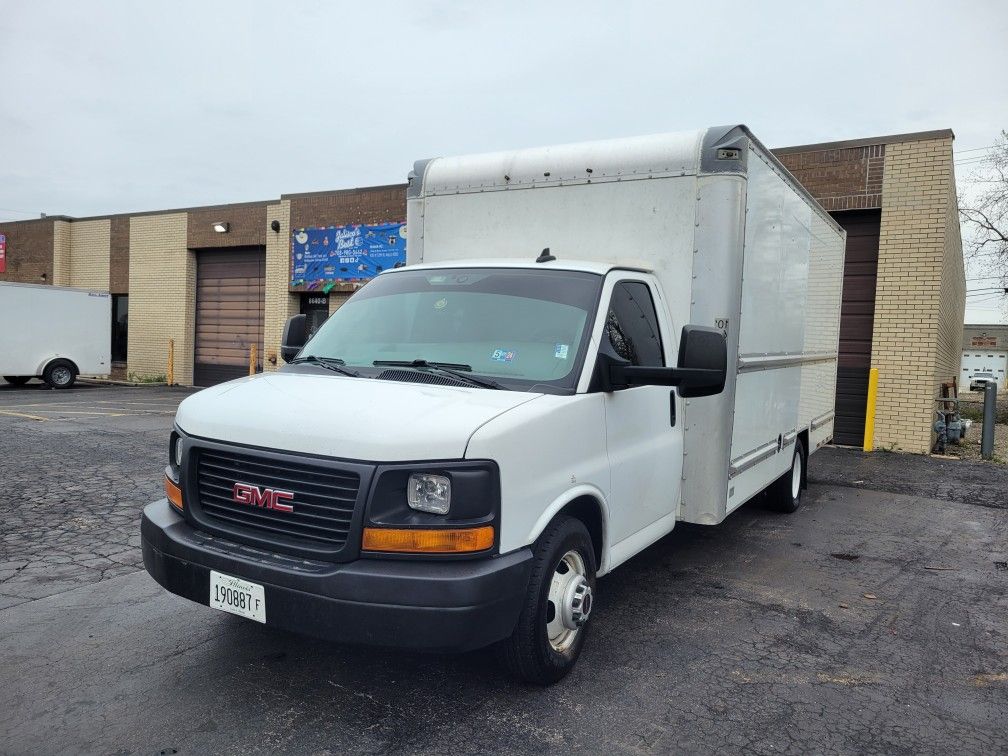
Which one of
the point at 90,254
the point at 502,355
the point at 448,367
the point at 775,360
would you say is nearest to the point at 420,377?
the point at 448,367

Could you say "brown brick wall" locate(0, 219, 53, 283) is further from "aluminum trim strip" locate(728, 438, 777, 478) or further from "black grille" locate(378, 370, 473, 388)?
"black grille" locate(378, 370, 473, 388)

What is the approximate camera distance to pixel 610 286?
4297 millimetres

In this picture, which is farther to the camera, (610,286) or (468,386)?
(610,286)

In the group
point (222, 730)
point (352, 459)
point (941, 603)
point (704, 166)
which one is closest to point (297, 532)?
point (352, 459)

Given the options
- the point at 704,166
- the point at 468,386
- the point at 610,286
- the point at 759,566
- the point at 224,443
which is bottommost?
the point at 759,566

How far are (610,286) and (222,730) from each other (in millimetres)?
2836

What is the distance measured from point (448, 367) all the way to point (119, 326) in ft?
79.8

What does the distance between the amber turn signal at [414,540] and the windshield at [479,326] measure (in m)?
0.91

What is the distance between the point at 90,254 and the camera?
82.4ft

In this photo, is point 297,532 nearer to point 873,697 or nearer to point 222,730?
point 222,730

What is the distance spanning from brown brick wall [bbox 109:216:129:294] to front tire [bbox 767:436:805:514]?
22.1 meters

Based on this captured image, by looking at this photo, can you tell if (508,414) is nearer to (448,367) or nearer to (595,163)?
(448,367)

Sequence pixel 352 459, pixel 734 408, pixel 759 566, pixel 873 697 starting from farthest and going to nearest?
pixel 759 566 < pixel 734 408 < pixel 873 697 < pixel 352 459

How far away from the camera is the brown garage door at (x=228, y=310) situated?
21.5 meters
